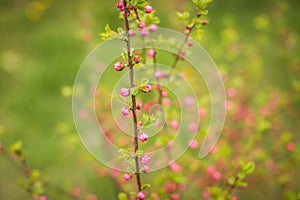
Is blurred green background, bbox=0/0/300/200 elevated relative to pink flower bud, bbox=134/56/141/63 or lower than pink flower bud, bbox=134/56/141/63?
elevated

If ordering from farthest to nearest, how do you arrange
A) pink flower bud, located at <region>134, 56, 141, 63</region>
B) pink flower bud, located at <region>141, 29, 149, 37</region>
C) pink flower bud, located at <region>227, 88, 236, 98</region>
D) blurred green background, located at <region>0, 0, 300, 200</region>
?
blurred green background, located at <region>0, 0, 300, 200</region> < pink flower bud, located at <region>227, 88, 236, 98</region> < pink flower bud, located at <region>141, 29, 149, 37</region> < pink flower bud, located at <region>134, 56, 141, 63</region>

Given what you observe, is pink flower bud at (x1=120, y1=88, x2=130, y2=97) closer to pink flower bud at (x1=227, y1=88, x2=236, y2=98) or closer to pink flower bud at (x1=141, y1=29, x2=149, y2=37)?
pink flower bud at (x1=141, y1=29, x2=149, y2=37)

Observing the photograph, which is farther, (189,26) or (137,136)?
(189,26)

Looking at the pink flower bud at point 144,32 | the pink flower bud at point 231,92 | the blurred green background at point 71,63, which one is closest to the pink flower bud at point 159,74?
the pink flower bud at point 144,32

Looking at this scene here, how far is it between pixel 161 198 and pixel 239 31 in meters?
2.56

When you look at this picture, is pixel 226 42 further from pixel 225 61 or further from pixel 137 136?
pixel 137 136

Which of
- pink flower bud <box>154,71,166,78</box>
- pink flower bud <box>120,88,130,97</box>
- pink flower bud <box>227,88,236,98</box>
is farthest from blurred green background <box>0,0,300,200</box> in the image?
pink flower bud <box>120,88,130,97</box>

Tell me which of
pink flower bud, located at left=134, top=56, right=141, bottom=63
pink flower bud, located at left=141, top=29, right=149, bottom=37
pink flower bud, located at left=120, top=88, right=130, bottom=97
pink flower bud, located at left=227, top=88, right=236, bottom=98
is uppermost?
pink flower bud, located at left=227, top=88, right=236, bottom=98

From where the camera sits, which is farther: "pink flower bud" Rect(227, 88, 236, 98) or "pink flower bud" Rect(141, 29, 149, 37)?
"pink flower bud" Rect(227, 88, 236, 98)

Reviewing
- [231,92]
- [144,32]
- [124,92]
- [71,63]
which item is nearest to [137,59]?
[124,92]

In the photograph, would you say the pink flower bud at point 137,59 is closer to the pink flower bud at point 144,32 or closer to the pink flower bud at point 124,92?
the pink flower bud at point 124,92

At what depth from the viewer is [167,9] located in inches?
167

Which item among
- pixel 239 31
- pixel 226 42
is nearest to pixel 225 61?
pixel 239 31

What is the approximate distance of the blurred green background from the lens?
2.85 metres
